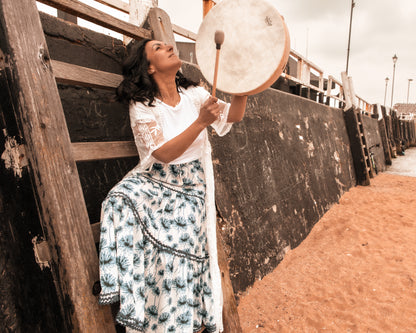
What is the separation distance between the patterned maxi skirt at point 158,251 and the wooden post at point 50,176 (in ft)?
0.32

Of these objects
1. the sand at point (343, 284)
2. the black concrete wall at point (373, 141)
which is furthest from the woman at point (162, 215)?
the black concrete wall at point (373, 141)

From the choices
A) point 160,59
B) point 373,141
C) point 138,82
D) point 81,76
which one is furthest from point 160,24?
point 373,141

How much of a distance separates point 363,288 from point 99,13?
298 centimetres

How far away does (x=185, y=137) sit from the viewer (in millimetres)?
1321

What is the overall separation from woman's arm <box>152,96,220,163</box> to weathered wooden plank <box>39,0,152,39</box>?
29.3 inches

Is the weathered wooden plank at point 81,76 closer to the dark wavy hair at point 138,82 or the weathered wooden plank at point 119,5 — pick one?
the dark wavy hair at point 138,82

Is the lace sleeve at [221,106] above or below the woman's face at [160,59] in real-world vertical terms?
below

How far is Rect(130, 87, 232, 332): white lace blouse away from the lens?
133 cm

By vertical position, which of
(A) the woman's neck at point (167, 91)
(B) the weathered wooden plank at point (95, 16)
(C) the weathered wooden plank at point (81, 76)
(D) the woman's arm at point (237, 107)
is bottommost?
(D) the woman's arm at point (237, 107)

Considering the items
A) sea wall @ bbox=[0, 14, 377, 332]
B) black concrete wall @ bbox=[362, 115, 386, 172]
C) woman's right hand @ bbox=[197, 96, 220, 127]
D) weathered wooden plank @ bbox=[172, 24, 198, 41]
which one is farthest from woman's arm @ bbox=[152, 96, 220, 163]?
black concrete wall @ bbox=[362, 115, 386, 172]

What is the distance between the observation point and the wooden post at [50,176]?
1116 millimetres

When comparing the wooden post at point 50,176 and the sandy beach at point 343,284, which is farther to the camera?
the sandy beach at point 343,284

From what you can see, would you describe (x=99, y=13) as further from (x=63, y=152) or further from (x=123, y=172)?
(x=123, y=172)

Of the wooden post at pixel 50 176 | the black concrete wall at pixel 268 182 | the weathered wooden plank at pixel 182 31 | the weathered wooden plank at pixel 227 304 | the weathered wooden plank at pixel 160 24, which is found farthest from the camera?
the weathered wooden plank at pixel 182 31
